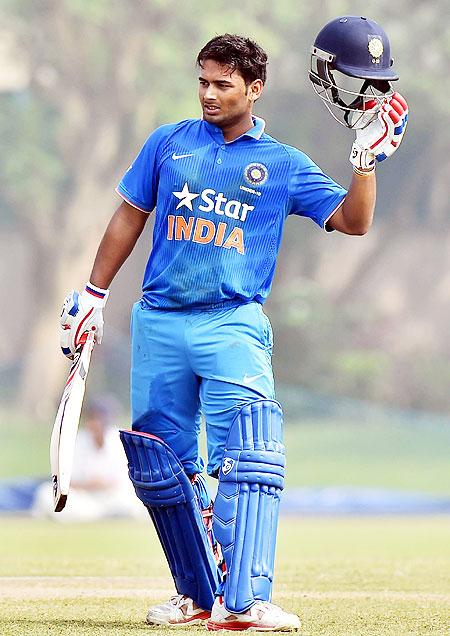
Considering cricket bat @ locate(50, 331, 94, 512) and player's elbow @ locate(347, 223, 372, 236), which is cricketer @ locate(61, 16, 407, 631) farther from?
cricket bat @ locate(50, 331, 94, 512)

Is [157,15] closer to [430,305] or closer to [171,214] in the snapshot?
[430,305]

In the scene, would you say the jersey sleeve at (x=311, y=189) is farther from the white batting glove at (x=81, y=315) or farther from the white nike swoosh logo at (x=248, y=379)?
the white batting glove at (x=81, y=315)

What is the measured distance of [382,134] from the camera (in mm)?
4117

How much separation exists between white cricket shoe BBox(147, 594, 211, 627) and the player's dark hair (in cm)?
157

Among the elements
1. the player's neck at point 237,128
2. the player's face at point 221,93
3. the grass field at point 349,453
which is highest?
the grass field at point 349,453

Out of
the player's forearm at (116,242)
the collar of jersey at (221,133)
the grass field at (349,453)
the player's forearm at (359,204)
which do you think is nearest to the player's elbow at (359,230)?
the player's forearm at (359,204)

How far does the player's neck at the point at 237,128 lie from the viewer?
4328mm

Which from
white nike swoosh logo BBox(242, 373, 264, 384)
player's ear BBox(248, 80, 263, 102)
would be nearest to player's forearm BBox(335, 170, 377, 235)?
player's ear BBox(248, 80, 263, 102)

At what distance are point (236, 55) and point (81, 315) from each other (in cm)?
92

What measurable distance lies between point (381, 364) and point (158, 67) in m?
4.17

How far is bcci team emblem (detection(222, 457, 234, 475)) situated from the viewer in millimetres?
4102

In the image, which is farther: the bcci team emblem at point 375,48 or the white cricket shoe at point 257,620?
the bcci team emblem at point 375,48

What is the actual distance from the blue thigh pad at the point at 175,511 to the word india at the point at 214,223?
0.61m

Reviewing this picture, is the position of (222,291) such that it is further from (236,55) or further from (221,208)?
(236,55)
